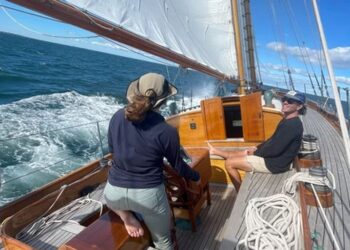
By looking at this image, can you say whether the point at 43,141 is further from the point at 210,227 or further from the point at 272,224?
the point at 272,224

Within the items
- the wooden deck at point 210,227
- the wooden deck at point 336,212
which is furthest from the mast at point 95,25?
the wooden deck at point 336,212

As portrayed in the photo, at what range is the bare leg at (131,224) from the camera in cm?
177

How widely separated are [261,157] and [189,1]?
241 centimetres

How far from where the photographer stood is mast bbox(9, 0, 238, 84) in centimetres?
184

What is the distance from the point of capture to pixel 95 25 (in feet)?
7.37

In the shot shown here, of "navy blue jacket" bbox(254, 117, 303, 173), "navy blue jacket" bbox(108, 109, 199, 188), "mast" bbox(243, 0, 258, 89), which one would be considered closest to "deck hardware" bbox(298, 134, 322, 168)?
"navy blue jacket" bbox(254, 117, 303, 173)

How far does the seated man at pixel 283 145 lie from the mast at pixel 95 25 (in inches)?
54.9

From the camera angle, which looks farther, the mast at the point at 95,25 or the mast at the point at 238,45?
the mast at the point at 238,45

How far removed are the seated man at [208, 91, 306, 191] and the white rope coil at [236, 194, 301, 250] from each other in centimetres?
75

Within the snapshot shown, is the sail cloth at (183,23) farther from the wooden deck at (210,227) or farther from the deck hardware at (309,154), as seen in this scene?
the wooden deck at (210,227)

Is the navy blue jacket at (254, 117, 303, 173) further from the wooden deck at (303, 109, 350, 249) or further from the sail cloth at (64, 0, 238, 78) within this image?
the sail cloth at (64, 0, 238, 78)

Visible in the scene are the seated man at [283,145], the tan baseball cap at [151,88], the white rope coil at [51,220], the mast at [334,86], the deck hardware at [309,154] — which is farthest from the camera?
the deck hardware at [309,154]

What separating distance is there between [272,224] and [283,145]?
1100 millimetres

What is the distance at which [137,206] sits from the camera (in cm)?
169
